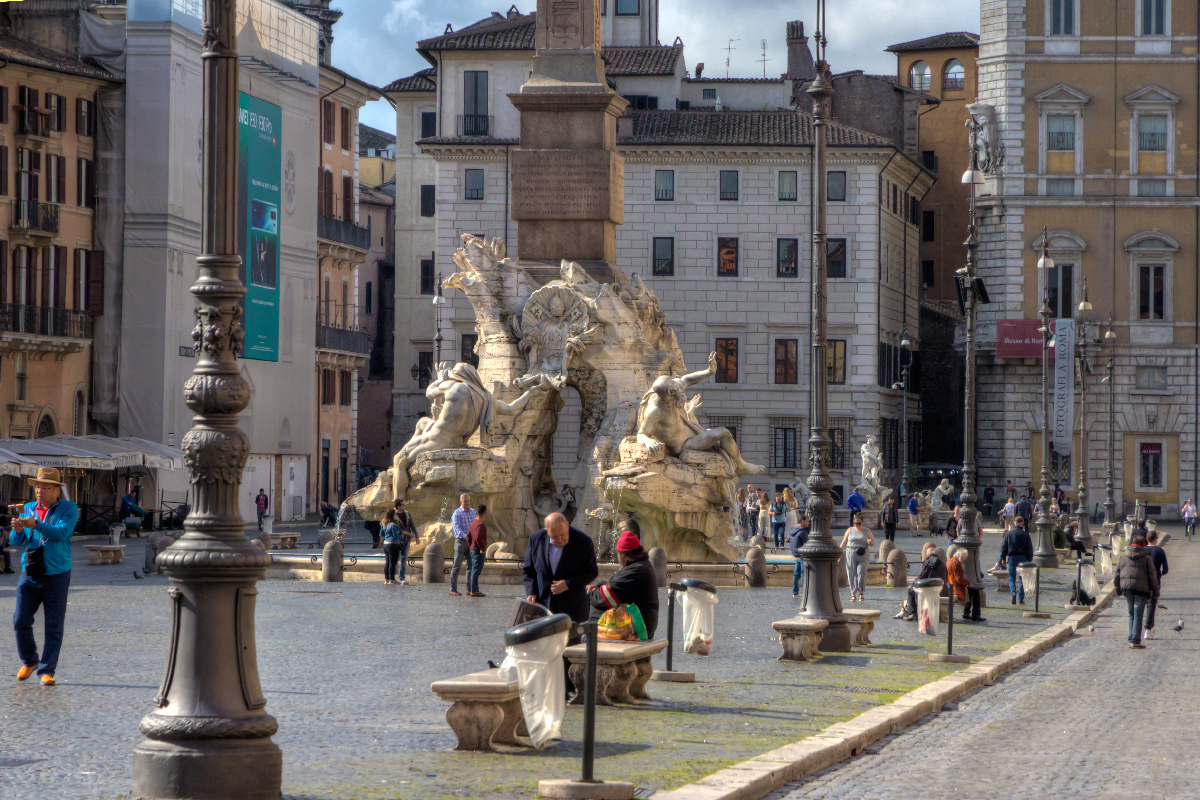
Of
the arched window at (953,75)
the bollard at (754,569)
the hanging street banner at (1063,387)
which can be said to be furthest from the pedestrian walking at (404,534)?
the arched window at (953,75)

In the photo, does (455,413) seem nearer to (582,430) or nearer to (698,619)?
(582,430)

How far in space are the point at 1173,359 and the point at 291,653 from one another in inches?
2015

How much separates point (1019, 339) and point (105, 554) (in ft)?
123

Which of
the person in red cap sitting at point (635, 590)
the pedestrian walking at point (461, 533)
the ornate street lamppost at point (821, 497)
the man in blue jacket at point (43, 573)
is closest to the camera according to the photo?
the person in red cap sitting at point (635, 590)

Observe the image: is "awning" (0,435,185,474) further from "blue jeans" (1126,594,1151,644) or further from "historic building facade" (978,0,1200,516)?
"historic building facade" (978,0,1200,516)

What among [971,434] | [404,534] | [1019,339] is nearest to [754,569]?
[404,534]

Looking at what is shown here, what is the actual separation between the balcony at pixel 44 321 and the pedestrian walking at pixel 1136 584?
29496 millimetres

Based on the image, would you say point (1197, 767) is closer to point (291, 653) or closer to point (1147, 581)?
point (291, 653)

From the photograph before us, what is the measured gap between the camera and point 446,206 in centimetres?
6197

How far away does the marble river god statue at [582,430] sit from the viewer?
25.2m

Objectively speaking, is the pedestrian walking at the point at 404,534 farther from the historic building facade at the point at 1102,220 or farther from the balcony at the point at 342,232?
the historic building facade at the point at 1102,220

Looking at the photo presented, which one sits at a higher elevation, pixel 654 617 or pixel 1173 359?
pixel 1173 359

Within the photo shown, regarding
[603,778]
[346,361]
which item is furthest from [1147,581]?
[346,361]

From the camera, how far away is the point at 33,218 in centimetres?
4366
